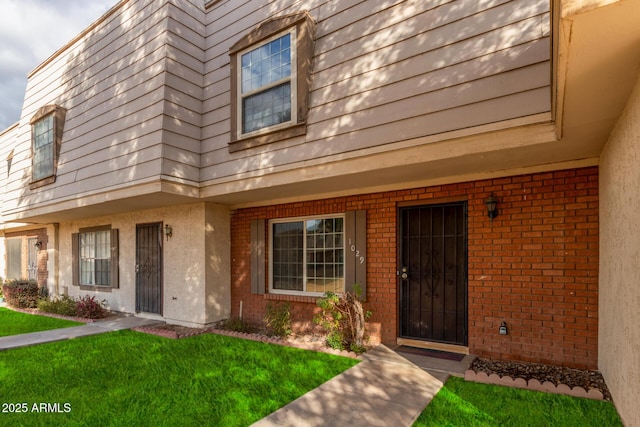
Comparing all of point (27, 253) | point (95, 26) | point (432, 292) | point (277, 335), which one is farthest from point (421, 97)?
point (27, 253)

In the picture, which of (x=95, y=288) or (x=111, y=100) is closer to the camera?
(x=111, y=100)

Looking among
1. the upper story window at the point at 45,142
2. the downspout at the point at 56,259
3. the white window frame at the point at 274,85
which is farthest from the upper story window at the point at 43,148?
the white window frame at the point at 274,85

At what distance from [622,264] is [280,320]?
5021mm

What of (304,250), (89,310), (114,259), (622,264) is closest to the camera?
(622,264)

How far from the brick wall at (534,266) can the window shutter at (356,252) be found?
0.67 metres

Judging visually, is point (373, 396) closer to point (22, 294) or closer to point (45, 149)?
point (45, 149)

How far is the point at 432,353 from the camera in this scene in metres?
5.12

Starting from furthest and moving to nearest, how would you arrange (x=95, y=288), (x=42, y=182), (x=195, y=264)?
(x=95, y=288), (x=42, y=182), (x=195, y=264)

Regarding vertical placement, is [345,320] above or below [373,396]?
above

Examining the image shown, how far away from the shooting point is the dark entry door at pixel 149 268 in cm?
816

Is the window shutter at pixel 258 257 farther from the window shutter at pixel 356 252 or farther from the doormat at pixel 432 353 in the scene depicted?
the doormat at pixel 432 353

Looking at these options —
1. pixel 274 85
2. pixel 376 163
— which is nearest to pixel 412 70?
pixel 376 163

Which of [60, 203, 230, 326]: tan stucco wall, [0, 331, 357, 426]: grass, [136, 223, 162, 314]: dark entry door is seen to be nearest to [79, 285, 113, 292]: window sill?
[136, 223, 162, 314]: dark entry door

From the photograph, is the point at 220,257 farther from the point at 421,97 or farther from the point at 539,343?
the point at 539,343
